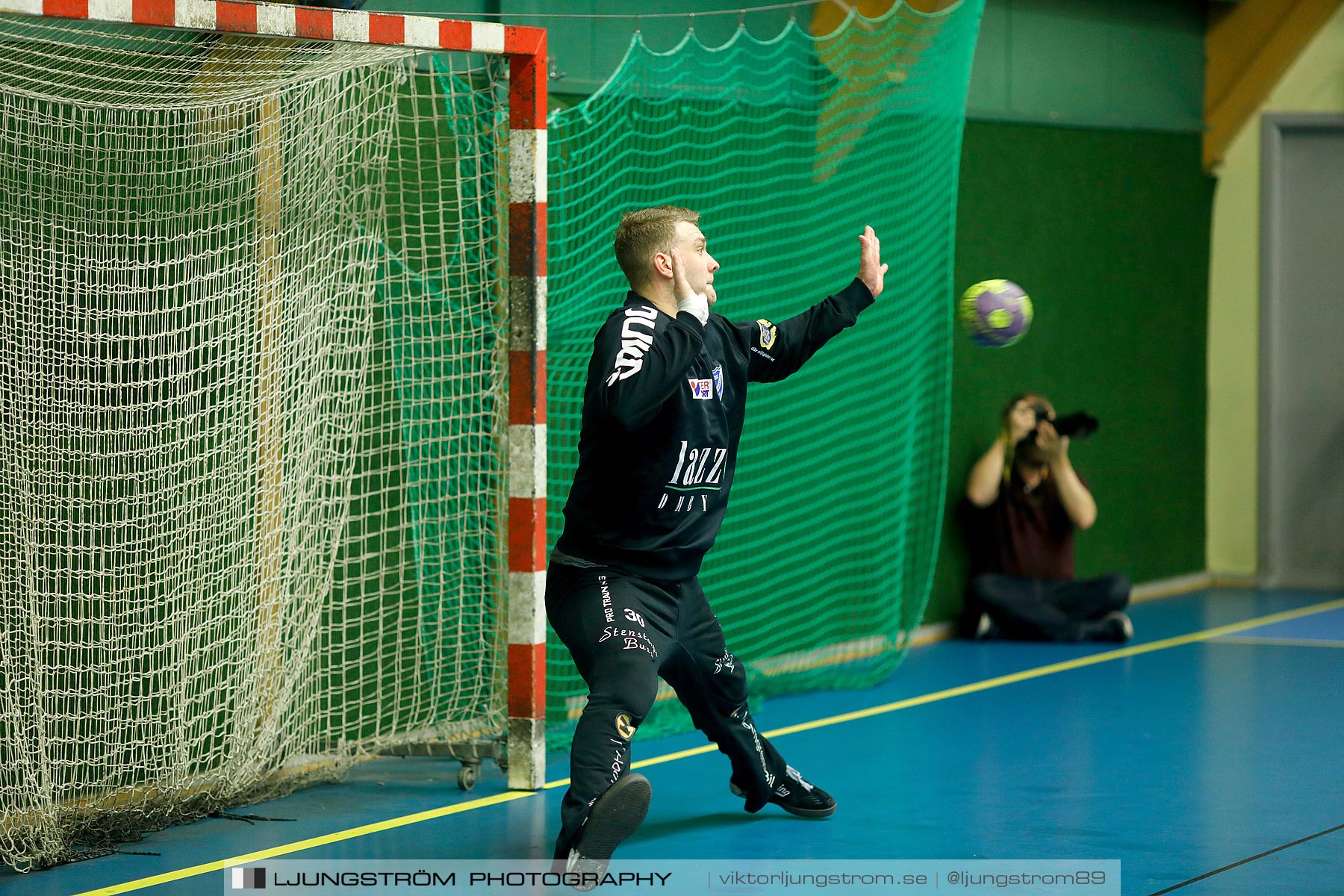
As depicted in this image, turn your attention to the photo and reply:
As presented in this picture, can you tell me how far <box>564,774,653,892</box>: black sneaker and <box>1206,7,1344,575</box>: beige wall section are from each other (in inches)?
341

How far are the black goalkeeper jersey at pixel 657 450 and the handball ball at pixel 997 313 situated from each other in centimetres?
201

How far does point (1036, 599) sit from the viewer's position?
10.0 metres

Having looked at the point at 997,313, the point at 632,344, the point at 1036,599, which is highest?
the point at 997,313

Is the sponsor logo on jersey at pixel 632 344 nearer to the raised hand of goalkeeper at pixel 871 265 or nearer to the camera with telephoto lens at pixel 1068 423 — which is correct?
the raised hand of goalkeeper at pixel 871 265

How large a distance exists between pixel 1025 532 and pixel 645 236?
5.48 meters

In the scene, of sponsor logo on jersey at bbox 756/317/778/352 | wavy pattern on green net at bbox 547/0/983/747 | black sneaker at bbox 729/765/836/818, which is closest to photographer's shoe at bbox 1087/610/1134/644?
wavy pattern on green net at bbox 547/0/983/747

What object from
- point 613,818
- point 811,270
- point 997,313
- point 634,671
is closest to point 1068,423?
point 811,270

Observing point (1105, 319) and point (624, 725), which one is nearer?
point (624, 725)

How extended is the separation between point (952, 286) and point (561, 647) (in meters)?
3.79

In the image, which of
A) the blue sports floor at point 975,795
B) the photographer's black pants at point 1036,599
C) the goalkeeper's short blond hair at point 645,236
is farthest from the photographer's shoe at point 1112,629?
the goalkeeper's short blond hair at point 645,236

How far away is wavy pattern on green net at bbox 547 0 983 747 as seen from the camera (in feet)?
25.3

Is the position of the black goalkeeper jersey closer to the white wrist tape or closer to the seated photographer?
the white wrist tape

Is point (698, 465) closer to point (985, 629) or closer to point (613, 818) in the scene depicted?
point (613, 818)

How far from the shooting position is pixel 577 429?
7.48 meters
